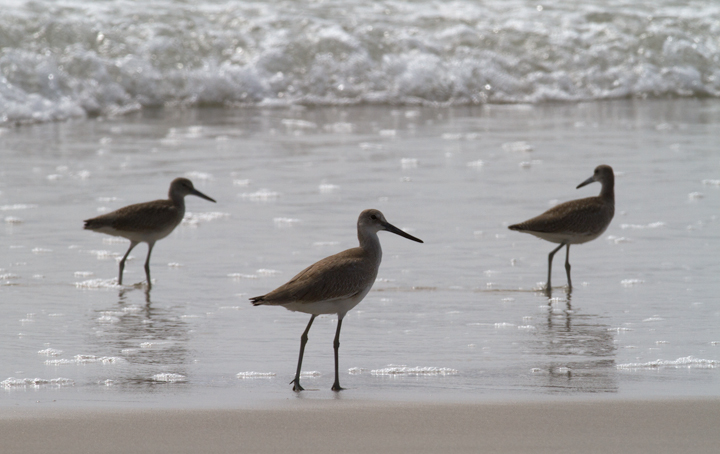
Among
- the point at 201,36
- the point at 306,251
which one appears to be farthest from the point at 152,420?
the point at 201,36

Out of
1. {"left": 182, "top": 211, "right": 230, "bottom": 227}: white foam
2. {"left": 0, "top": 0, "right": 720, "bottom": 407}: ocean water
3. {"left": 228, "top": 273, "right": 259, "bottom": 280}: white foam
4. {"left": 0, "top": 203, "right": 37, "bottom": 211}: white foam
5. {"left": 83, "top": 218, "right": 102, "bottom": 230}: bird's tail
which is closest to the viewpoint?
{"left": 0, "top": 0, "right": 720, "bottom": 407}: ocean water

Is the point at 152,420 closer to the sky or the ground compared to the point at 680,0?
closer to the ground

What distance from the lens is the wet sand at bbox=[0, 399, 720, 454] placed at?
11.8 ft

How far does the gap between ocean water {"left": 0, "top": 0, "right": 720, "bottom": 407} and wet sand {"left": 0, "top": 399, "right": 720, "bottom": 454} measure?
8.7 inches

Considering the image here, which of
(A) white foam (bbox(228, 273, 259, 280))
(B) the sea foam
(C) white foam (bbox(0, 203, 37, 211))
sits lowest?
(A) white foam (bbox(228, 273, 259, 280))

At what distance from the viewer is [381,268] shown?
23.2 ft

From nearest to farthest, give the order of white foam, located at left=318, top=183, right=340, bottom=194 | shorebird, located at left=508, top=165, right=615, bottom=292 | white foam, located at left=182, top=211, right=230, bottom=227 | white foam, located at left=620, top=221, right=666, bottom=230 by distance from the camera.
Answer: shorebird, located at left=508, top=165, right=615, bottom=292
white foam, located at left=620, top=221, right=666, bottom=230
white foam, located at left=182, top=211, right=230, bottom=227
white foam, located at left=318, top=183, right=340, bottom=194

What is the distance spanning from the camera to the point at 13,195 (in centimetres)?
909

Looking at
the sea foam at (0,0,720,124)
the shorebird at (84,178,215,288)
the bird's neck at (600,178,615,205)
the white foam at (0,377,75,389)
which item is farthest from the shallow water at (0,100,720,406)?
the sea foam at (0,0,720,124)

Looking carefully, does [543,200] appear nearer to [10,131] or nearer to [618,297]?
[618,297]

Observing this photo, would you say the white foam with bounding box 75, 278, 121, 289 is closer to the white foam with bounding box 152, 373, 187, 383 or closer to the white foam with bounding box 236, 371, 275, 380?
the white foam with bounding box 152, 373, 187, 383

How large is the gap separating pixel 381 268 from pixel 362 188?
2390 mm

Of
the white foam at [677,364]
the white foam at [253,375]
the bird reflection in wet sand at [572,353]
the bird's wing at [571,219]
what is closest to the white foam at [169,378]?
the white foam at [253,375]

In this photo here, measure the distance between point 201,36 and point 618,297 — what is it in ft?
37.5
